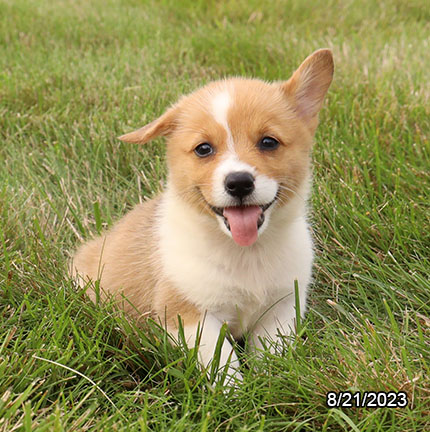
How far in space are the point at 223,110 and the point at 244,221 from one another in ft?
1.80

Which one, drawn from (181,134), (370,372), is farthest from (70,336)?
(370,372)

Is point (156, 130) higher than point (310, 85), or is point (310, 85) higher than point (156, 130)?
point (310, 85)

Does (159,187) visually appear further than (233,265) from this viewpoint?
Yes

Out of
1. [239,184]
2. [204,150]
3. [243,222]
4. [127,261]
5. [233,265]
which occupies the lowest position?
[127,261]

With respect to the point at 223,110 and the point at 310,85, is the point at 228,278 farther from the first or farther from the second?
the point at 310,85

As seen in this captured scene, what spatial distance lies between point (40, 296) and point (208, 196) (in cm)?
107

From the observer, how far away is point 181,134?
330 centimetres

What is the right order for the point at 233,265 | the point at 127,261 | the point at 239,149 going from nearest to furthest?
the point at 239,149 → the point at 233,265 → the point at 127,261

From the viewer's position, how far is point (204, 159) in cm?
313

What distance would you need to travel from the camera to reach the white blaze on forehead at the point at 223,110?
3.06 meters

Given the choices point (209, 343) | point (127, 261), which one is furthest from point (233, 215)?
point (127, 261)

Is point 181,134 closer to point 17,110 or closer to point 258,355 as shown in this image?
point 258,355

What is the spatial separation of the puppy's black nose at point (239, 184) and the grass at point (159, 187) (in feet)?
2.44

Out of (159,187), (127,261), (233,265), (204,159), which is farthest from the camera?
(159,187)
